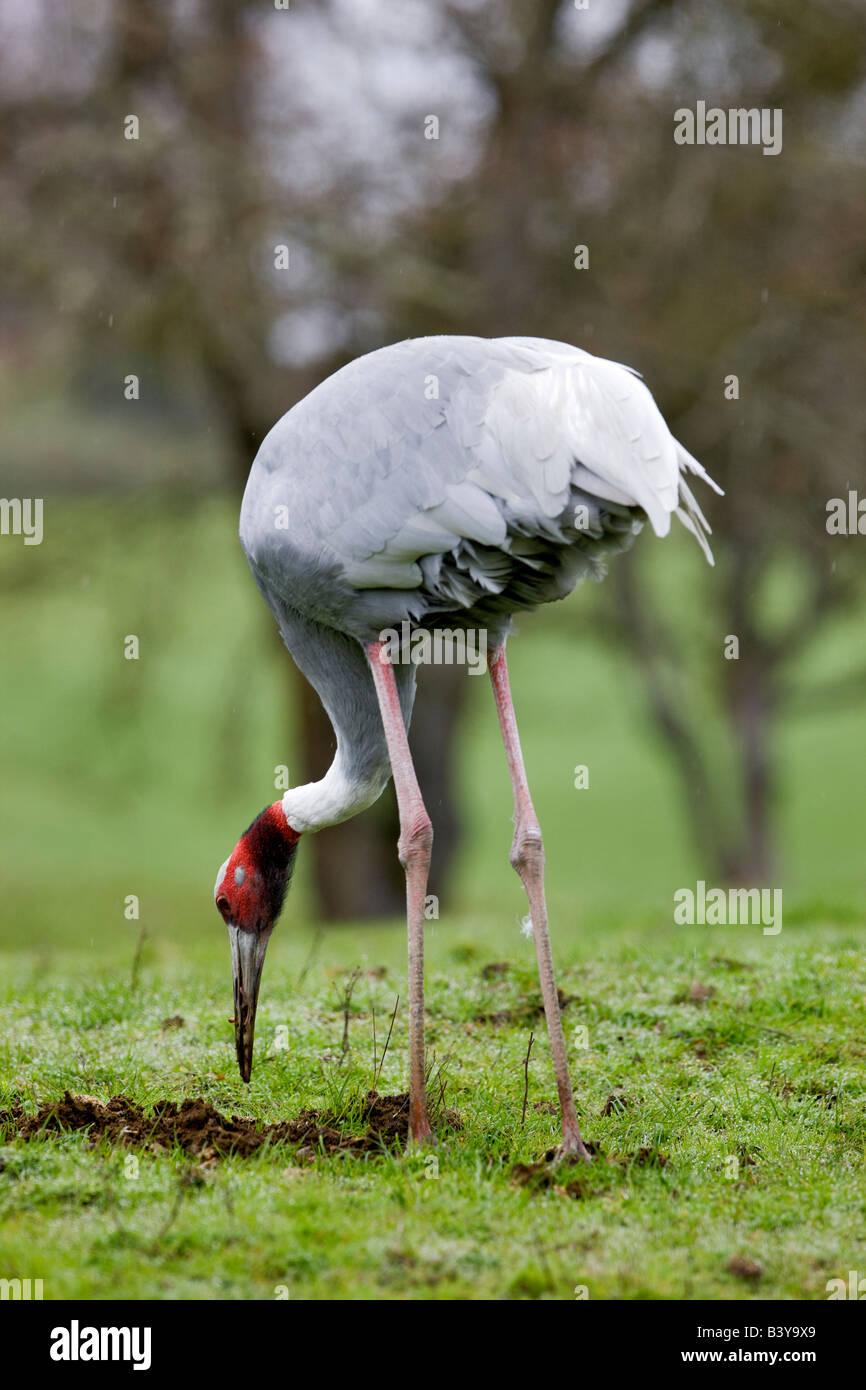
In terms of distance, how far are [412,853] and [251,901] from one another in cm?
76

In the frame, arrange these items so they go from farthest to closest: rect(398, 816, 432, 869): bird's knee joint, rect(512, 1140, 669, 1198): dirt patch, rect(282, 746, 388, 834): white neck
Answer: rect(282, 746, 388, 834): white neck < rect(398, 816, 432, 869): bird's knee joint < rect(512, 1140, 669, 1198): dirt patch

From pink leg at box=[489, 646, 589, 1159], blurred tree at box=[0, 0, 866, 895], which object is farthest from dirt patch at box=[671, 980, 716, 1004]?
blurred tree at box=[0, 0, 866, 895]

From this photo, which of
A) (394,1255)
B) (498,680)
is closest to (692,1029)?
(498,680)

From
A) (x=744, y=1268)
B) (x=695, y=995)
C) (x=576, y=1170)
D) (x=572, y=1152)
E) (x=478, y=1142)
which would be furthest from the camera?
(x=695, y=995)

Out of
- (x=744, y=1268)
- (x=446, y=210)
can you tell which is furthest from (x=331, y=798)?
(x=446, y=210)

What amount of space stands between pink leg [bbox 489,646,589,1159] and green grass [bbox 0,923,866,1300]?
0.67 ft

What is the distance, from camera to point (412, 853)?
573cm

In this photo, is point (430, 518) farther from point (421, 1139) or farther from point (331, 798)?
point (421, 1139)

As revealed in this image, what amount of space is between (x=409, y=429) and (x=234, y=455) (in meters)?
9.28

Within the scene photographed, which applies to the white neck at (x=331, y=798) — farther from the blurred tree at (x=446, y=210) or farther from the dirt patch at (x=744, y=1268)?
the blurred tree at (x=446, y=210)

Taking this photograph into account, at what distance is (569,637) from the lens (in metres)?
18.3

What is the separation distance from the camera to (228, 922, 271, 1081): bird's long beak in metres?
5.96

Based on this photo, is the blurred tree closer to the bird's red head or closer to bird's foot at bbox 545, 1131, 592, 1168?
the bird's red head
